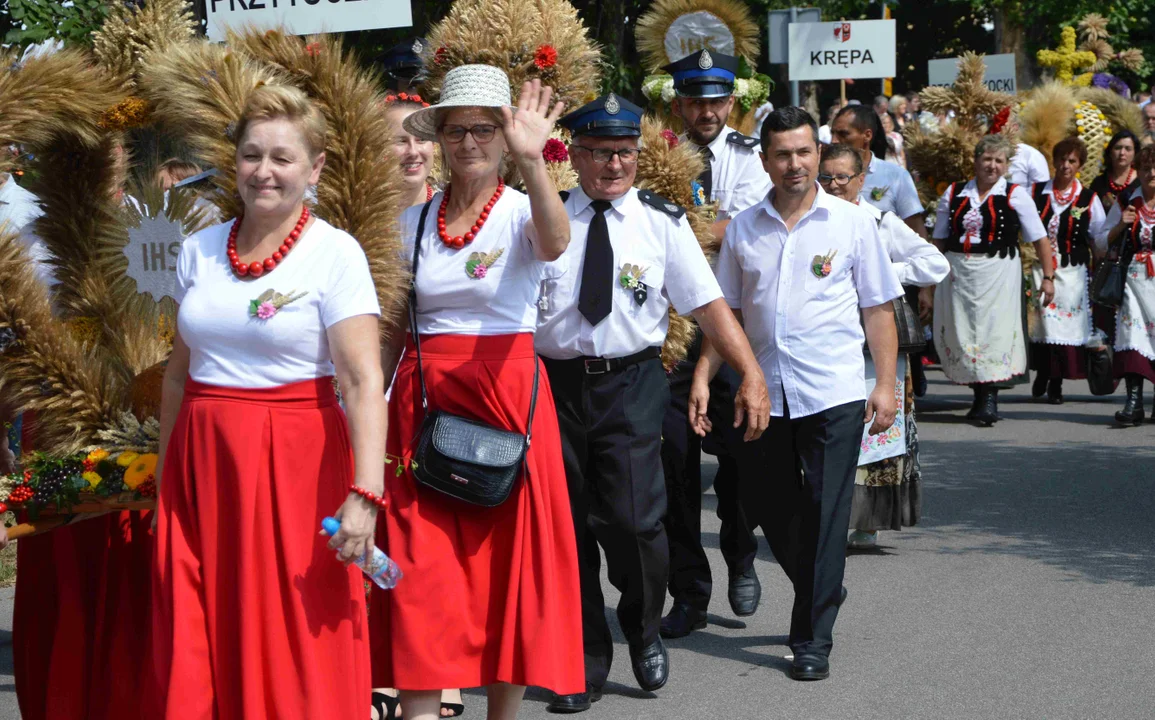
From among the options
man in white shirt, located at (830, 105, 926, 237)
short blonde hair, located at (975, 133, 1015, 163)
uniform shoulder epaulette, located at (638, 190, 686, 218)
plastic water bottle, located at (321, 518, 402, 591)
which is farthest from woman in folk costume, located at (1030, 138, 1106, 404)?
plastic water bottle, located at (321, 518, 402, 591)

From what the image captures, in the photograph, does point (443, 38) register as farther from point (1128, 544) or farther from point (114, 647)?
point (1128, 544)

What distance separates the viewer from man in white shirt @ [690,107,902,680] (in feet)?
19.5

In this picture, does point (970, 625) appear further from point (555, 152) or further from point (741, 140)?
point (555, 152)

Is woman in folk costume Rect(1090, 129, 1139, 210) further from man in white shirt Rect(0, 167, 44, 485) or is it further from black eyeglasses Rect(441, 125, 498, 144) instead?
man in white shirt Rect(0, 167, 44, 485)

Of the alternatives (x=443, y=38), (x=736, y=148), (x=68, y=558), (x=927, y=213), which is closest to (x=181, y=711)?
(x=68, y=558)

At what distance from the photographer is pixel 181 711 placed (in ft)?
12.4

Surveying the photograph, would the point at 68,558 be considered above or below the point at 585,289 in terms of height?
below

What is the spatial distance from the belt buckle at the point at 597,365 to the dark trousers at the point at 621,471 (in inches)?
0.9

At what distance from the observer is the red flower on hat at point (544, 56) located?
5555 millimetres

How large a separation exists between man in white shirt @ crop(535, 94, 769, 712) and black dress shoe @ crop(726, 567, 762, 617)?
1227mm

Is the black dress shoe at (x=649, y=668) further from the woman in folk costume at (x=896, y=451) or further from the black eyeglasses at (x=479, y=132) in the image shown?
the woman in folk costume at (x=896, y=451)

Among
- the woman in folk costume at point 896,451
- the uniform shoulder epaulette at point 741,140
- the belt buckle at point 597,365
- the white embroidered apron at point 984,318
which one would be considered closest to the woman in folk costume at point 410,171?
the belt buckle at point 597,365

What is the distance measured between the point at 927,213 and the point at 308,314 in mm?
9967

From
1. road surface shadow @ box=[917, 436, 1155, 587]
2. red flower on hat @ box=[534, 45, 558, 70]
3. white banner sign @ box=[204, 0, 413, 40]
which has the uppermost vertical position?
white banner sign @ box=[204, 0, 413, 40]
